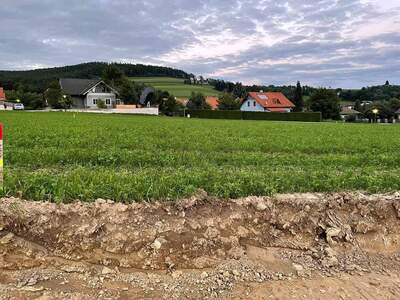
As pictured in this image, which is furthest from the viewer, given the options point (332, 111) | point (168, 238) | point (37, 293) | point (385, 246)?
point (332, 111)

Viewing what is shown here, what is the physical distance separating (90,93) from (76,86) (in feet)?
16.1

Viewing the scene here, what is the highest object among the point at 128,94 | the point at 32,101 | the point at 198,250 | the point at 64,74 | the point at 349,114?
the point at 64,74

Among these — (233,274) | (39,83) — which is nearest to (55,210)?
(233,274)

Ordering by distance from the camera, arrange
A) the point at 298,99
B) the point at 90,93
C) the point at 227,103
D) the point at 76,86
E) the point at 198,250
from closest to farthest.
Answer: the point at 198,250 < the point at 90,93 < the point at 227,103 < the point at 76,86 < the point at 298,99

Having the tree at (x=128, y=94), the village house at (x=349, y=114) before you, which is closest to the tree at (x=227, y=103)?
the tree at (x=128, y=94)

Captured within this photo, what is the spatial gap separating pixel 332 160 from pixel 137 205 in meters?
6.68

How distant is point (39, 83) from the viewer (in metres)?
97.0

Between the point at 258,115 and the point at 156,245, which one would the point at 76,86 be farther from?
the point at 156,245

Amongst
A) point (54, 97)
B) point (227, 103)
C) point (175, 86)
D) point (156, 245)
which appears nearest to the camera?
point (156, 245)

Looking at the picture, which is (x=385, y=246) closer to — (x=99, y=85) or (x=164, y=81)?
(x=99, y=85)

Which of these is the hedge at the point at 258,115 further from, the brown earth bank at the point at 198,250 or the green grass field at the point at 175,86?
the brown earth bank at the point at 198,250

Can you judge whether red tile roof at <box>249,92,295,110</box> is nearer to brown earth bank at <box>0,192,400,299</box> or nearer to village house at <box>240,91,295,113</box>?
village house at <box>240,91,295,113</box>

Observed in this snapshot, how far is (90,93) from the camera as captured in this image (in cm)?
7825

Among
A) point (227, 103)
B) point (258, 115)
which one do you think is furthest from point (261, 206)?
point (227, 103)
